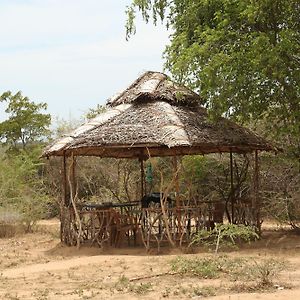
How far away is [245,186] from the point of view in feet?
53.7

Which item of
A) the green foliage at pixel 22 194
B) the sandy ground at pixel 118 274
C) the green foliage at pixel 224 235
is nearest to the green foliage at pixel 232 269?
the sandy ground at pixel 118 274

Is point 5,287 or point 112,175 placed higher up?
point 112,175

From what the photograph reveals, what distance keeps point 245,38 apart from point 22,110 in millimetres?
16966

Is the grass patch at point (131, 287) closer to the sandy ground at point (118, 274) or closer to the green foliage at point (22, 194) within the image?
the sandy ground at point (118, 274)

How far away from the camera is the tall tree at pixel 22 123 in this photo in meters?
27.0

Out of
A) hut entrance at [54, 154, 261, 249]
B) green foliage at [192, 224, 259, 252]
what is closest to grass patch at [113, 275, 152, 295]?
green foliage at [192, 224, 259, 252]

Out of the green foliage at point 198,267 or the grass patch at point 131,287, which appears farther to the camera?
the green foliage at point 198,267

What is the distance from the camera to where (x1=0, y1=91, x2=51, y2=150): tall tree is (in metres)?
27.0

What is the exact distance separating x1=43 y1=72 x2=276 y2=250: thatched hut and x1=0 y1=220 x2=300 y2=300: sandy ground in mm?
826

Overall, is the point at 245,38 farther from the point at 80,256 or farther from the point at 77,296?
the point at 77,296

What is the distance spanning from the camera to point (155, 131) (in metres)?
12.0

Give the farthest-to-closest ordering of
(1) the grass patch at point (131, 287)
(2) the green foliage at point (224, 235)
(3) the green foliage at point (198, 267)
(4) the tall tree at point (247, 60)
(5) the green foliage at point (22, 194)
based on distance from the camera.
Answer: (5) the green foliage at point (22, 194)
(4) the tall tree at point (247, 60)
(2) the green foliage at point (224, 235)
(3) the green foliage at point (198, 267)
(1) the grass patch at point (131, 287)

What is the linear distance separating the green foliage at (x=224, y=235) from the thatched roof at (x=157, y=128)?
176 cm

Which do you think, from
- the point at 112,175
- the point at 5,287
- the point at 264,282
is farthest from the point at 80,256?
the point at 112,175
